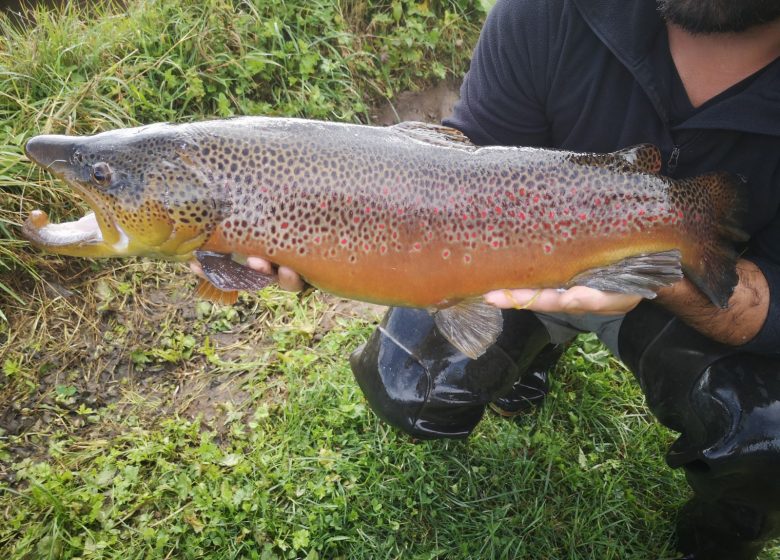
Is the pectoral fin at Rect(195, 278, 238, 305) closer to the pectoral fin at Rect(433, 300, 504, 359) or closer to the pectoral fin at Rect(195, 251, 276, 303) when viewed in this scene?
the pectoral fin at Rect(195, 251, 276, 303)

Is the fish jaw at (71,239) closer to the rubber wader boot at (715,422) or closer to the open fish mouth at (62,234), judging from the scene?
the open fish mouth at (62,234)

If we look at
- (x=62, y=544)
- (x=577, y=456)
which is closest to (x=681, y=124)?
(x=577, y=456)

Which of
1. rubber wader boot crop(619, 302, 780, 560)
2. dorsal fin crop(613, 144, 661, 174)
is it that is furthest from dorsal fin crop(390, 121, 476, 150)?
rubber wader boot crop(619, 302, 780, 560)

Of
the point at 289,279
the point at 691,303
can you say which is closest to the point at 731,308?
the point at 691,303

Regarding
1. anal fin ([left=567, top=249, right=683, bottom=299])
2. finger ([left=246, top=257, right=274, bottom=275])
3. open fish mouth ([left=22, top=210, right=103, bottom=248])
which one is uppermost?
anal fin ([left=567, top=249, right=683, bottom=299])

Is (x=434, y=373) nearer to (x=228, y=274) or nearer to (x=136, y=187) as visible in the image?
(x=228, y=274)

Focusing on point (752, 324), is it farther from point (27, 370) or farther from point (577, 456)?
point (27, 370)
